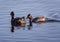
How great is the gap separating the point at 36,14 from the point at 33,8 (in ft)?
9.98

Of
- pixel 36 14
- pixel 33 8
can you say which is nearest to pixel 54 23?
pixel 36 14

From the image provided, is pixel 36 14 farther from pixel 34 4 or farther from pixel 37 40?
pixel 37 40

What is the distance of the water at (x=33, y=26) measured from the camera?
83.4 ft

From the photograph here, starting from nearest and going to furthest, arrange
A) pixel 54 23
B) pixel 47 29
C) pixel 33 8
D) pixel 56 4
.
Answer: pixel 47 29, pixel 54 23, pixel 33 8, pixel 56 4

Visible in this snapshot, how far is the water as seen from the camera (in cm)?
2541

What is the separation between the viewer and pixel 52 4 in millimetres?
41406

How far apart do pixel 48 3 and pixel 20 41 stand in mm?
18176

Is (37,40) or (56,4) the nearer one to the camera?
(37,40)

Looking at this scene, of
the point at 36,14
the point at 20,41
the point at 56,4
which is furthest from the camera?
the point at 56,4

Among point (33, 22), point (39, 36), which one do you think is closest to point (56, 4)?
point (33, 22)

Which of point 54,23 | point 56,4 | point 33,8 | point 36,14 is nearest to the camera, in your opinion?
point 54,23

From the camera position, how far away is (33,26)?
96.7ft

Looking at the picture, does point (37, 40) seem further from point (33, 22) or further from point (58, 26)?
point (33, 22)

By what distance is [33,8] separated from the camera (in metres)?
37.6
